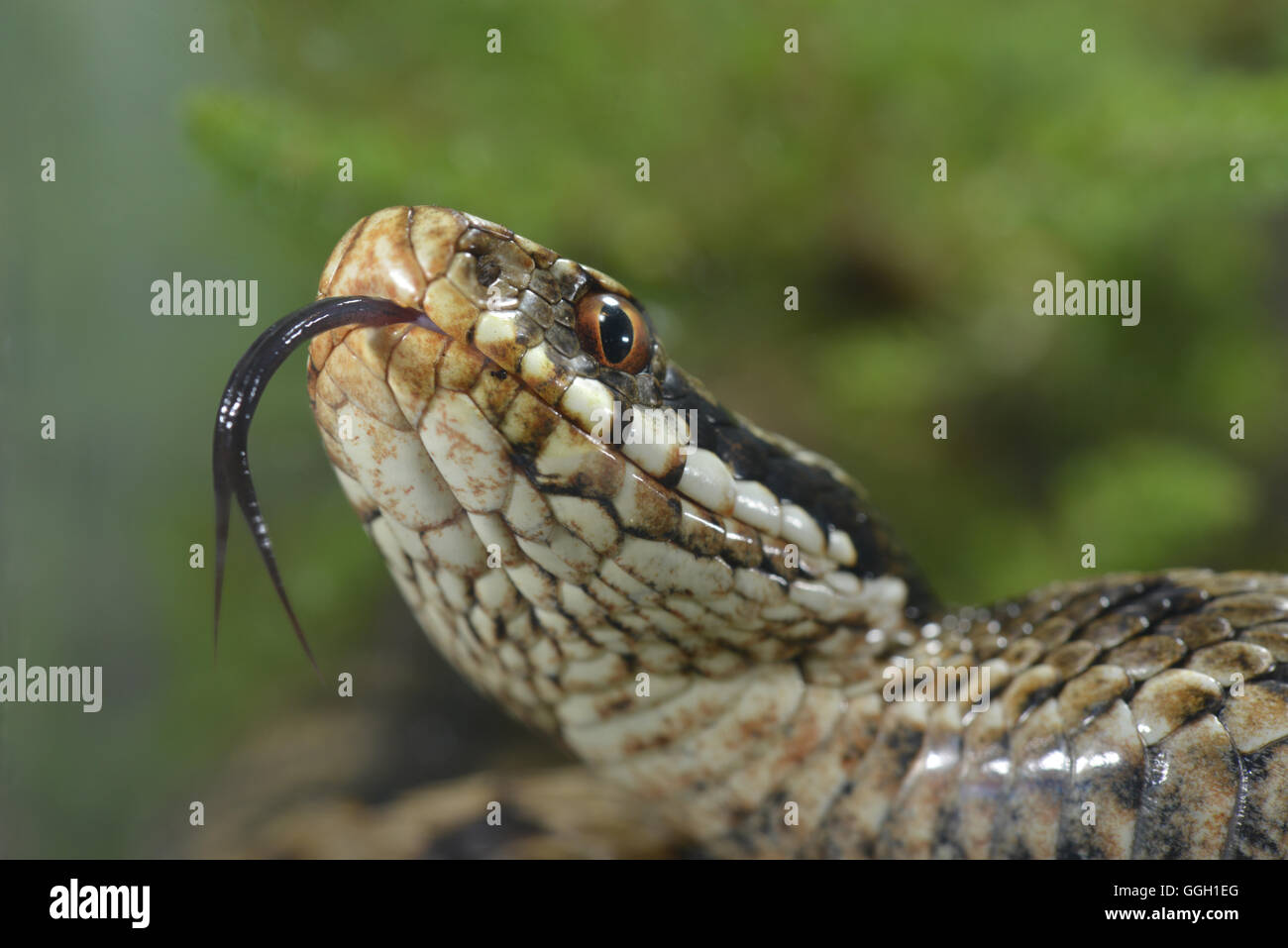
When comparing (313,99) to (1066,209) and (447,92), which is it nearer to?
(447,92)

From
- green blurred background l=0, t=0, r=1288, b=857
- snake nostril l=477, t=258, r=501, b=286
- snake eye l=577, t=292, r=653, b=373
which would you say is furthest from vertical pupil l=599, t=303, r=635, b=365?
green blurred background l=0, t=0, r=1288, b=857

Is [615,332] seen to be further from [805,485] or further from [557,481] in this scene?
[805,485]

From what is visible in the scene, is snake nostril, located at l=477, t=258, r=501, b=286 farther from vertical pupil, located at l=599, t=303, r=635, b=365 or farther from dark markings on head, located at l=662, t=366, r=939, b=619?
dark markings on head, located at l=662, t=366, r=939, b=619

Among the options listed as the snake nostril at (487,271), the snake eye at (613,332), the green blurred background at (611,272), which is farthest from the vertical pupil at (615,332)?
the green blurred background at (611,272)

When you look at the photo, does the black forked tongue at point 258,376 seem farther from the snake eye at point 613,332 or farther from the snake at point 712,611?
the snake eye at point 613,332

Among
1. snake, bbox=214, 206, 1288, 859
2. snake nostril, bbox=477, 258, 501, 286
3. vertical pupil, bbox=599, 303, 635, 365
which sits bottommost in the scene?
snake, bbox=214, 206, 1288, 859

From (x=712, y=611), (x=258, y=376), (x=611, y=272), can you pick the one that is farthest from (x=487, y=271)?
(x=611, y=272)

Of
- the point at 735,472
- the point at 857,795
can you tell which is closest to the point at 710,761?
the point at 857,795
